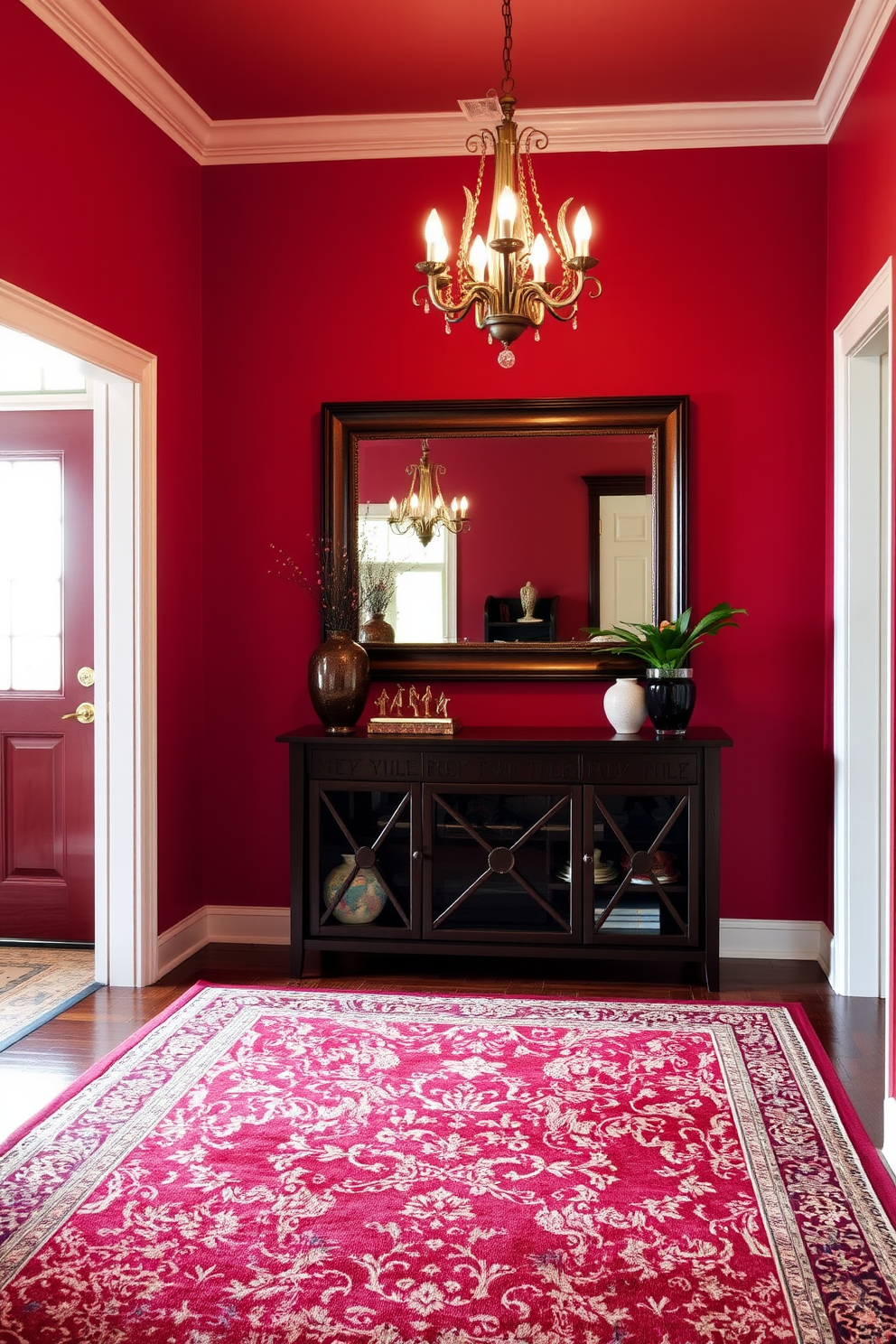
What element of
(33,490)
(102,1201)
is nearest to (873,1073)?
(102,1201)

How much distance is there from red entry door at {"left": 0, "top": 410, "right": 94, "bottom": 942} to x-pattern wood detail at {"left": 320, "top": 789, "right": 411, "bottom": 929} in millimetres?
1017

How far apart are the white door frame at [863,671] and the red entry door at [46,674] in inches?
111

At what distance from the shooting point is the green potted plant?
394 centimetres

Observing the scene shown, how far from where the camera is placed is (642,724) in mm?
4168

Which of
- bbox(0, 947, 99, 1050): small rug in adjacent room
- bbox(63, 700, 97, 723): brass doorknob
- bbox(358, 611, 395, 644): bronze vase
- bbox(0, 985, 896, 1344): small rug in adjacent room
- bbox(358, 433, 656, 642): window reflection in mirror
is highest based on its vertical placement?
bbox(358, 433, 656, 642): window reflection in mirror

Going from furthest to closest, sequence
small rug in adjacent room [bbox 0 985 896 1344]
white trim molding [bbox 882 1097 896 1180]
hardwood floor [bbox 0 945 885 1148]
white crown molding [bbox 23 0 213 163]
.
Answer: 1. white crown molding [bbox 23 0 213 163]
2. hardwood floor [bbox 0 945 885 1148]
3. white trim molding [bbox 882 1097 896 1180]
4. small rug in adjacent room [bbox 0 985 896 1344]

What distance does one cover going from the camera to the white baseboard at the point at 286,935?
4234 mm

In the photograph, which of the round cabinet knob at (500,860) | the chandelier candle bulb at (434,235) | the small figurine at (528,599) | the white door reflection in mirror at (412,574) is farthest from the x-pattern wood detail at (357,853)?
the chandelier candle bulb at (434,235)

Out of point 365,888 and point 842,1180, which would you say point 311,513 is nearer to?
point 365,888

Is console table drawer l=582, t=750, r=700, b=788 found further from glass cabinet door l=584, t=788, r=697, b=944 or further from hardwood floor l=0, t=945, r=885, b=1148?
hardwood floor l=0, t=945, r=885, b=1148

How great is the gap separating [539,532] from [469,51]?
167 centimetres

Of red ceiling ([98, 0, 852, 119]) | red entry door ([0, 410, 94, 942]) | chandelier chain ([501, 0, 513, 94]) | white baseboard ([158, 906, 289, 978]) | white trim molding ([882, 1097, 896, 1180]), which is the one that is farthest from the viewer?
white baseboard ([158, 906, 289, 978])

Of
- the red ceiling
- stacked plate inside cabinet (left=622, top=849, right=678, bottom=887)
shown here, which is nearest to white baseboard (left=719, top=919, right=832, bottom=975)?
stacked plate inside cabinet (left=622, top=849, right=678, bottom=887)

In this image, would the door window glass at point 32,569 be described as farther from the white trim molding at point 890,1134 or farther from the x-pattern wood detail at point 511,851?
the white trim molding at point 890,1134
